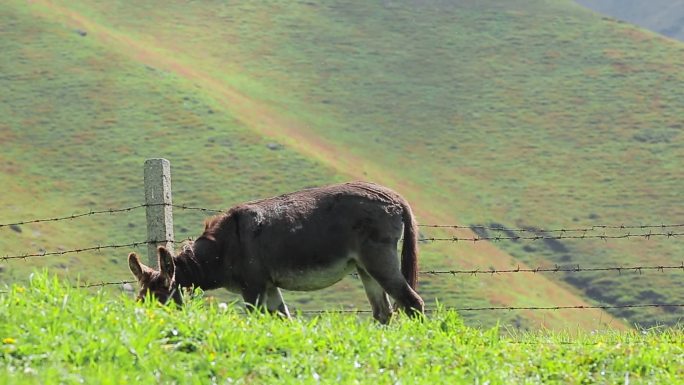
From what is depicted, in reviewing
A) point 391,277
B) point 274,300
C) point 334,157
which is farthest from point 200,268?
point 334,157

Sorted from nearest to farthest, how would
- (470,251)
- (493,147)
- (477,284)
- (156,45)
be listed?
(477,284) → (470,251) → (493,147) → (156,45)

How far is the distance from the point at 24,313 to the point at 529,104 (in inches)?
4055

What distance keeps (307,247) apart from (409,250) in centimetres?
96

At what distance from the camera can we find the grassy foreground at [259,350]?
7633 millimetres

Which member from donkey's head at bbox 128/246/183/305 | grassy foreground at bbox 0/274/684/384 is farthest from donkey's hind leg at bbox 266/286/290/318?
grassy foreground at bbox 0/274/684/384

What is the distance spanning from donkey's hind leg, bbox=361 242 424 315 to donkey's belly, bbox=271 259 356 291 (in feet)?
0.93

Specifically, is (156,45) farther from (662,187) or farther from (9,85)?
(662,187)

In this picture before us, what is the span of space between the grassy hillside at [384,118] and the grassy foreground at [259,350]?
5168 centimetres

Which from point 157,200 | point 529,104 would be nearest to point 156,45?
point 529,104

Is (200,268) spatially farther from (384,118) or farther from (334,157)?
(384,118)

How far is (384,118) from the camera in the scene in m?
110

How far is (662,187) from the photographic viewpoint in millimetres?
91188

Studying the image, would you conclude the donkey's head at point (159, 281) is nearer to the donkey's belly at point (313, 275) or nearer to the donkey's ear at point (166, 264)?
the donkey's ear at point (166, 264)

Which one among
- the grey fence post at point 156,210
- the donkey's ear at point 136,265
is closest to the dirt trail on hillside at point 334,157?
the grey fence post at point 156,210
